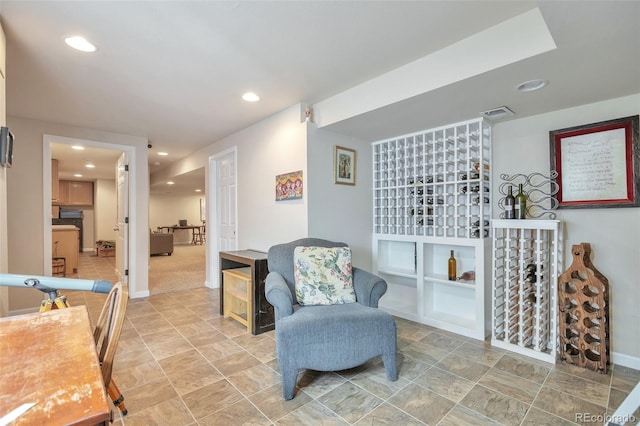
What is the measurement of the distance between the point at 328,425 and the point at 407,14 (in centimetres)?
229

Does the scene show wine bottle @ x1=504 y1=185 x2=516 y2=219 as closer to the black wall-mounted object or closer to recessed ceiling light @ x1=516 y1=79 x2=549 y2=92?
recessed ceiling light @ x1=516 y1=79 x2=549 y2=92

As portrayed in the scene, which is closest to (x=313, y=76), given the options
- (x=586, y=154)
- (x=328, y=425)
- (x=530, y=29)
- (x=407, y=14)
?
(x=407, y=14)

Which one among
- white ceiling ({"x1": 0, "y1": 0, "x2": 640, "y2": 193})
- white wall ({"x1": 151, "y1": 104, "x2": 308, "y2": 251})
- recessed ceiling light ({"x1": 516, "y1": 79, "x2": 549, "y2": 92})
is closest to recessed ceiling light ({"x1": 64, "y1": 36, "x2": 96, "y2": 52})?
white ceiling ({"x1": 0, "y1": 0, "x2": 640, "y2": 193})

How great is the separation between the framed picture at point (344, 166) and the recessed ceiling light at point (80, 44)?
213 centimetres

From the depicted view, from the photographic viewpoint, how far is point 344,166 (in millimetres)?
3303

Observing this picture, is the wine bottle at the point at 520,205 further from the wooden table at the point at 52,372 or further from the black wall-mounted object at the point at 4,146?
the black wall-mounted object at the point at 4,146

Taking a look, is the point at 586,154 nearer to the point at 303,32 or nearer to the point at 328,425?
the point at 303,32

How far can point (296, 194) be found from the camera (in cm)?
306

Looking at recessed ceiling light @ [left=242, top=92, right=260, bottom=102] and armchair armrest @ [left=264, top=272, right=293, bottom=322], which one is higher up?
recessed ceiling light @ [left=242, top=92, right=260, bottom=102]

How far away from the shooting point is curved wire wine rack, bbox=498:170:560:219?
8.29ft

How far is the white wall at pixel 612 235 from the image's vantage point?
2211mm

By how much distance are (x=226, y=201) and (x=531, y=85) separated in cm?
379

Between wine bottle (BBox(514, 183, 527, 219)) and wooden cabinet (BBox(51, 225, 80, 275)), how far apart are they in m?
7.45

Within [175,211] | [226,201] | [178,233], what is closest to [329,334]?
[226,201]
